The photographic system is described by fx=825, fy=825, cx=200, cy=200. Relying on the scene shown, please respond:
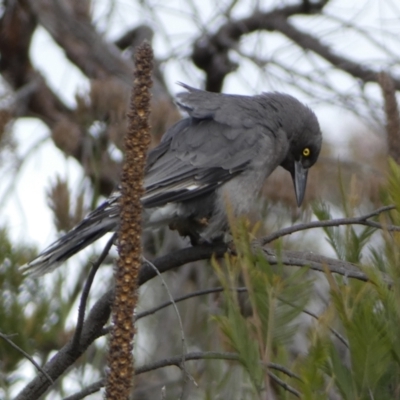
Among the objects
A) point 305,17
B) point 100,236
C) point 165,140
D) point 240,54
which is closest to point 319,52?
point 305,17

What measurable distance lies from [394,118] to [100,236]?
1467 mm

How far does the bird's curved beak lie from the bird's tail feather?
1.46m

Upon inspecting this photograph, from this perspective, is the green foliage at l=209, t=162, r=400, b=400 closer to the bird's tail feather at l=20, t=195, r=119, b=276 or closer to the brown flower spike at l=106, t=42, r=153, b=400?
the brown flower spike at l=106, t=42, r=153, b=400

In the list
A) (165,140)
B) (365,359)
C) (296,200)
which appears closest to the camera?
(365,359)

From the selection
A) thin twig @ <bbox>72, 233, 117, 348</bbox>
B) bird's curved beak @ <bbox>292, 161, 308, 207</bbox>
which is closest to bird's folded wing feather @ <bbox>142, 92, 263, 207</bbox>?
bird's curved beak @ <bbox>292, 161, 308, 207</bbox>

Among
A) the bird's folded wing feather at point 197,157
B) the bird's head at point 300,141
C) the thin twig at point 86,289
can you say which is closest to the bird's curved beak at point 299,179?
the bird's head at point 300,141

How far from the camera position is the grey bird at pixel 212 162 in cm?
397

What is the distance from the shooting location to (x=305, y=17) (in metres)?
6.70

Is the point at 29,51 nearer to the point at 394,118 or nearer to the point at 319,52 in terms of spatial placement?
the point at 319,52

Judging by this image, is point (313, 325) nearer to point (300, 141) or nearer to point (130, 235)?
point (130, 235)

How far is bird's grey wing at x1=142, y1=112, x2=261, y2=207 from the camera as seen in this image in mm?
4113

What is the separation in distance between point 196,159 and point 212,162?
9cm

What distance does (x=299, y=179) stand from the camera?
4949 mm

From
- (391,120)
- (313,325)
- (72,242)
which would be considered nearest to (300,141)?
(391,120)
